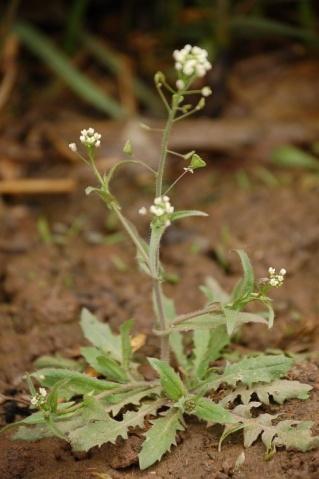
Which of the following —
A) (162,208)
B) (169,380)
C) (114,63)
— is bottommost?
(169,380)

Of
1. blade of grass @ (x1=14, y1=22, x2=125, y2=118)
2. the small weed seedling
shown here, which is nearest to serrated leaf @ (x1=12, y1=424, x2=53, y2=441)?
the small weed seedling

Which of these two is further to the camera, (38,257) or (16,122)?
(16,122)

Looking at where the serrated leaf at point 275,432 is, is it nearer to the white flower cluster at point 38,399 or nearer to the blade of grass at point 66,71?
the white flower cluster at point 38,399

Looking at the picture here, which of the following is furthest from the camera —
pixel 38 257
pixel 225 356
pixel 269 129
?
pixel 269 129

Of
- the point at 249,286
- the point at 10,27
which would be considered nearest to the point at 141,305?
the point at 249,286

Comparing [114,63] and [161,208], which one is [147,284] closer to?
[161,208]

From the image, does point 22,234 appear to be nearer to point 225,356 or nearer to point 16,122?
point 16,122

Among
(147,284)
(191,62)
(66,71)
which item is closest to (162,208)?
(191,62)

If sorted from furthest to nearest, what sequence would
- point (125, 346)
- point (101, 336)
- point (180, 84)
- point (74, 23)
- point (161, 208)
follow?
1. point (74, 23)
2. point (101, 336)
3. point (125, 346)
4. point (161, 208)
5. point (180, 84)
